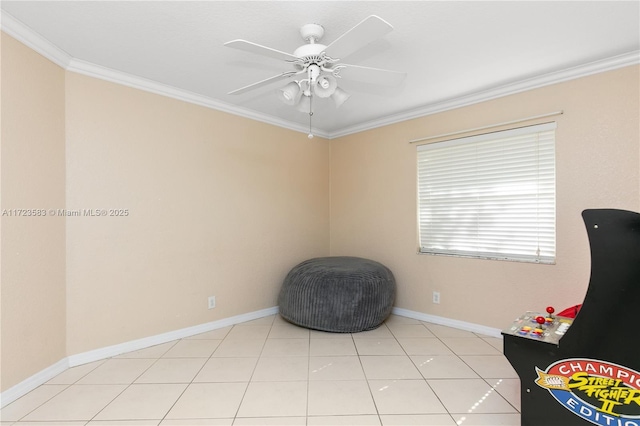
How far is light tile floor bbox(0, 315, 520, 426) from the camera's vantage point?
175 centimetres

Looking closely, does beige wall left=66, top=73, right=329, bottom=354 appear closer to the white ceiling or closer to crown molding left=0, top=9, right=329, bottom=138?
crown molding left=0, top=9, right=329, bottom=138

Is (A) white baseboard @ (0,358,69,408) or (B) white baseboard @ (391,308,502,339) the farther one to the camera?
(B) white baseboard @ (391,308,502,339)

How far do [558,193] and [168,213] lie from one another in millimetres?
3454

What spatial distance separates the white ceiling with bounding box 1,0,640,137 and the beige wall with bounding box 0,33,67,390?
262mm

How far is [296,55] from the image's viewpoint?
5.96 ft

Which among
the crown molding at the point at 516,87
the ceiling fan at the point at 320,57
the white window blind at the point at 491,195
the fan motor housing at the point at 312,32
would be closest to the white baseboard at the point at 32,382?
the ceiling fan at the point at 320,57

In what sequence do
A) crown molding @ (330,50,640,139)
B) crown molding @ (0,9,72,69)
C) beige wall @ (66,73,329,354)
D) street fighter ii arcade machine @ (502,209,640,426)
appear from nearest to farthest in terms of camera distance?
1. street fighter ii arcade machine @ (502,209,640,426)
2. crown molding @ (0,9,72,69)
3. crown molding @ (330,50,640,139)
4. beige wall @ (66,73,329,354)

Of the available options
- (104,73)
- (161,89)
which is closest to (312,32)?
(161,89)

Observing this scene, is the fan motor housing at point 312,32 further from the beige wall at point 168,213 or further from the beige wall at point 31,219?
the beige wall at point 31,219

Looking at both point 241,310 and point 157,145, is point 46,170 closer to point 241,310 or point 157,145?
point 157,145

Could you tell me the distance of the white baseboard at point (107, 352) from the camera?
1.95 m

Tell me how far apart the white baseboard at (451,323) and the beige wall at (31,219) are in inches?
126

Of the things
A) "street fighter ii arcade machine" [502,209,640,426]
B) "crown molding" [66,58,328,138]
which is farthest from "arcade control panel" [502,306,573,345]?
"crown molding" [66,58,328,138]

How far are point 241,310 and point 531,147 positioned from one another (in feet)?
10.8
